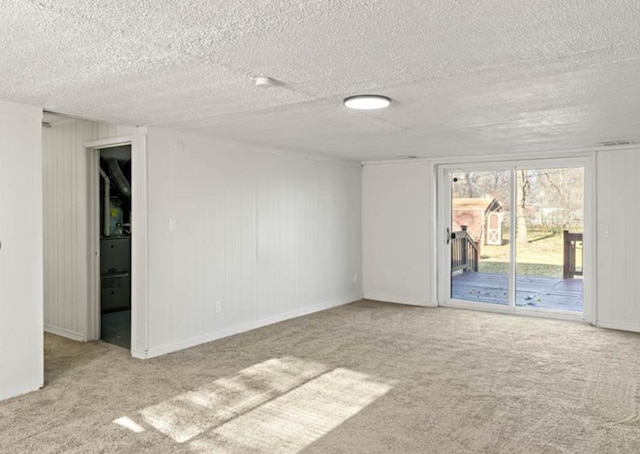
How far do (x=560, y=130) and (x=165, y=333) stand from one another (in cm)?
403

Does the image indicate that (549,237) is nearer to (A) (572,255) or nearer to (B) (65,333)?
(A) (572,255)

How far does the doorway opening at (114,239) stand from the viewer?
6023mm

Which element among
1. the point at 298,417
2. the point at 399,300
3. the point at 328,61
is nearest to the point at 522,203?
the point at 399,300

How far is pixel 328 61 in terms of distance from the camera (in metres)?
2.41

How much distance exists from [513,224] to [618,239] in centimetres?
117

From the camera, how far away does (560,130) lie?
14.3 ft

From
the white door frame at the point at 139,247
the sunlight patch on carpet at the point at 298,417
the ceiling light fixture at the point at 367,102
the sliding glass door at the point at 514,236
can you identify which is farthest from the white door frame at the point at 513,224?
the white door frame at the point at 139,247

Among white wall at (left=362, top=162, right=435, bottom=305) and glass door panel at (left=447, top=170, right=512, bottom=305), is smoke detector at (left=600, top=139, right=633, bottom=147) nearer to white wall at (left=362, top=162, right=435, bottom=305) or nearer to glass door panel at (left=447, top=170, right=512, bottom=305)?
glass door panel at (left=447, top=170, right=512, bottom=305)

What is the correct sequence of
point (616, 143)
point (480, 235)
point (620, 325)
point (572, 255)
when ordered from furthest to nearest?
point (480, 235)
point (572, 255)
point (620, 325)
point (616, 143)

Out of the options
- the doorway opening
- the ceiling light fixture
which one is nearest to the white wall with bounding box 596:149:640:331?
the ceiling light fixture

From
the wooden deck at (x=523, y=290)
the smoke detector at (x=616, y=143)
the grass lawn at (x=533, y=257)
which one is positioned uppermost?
the smoke detector at (x=616, y=143)

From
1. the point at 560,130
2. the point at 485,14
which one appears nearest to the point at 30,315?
the point at 485,14

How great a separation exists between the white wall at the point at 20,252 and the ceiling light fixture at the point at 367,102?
226 cm

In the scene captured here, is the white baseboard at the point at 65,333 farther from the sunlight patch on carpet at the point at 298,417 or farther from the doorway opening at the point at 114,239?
the sunlight patch on carpet at the point at 298,417
